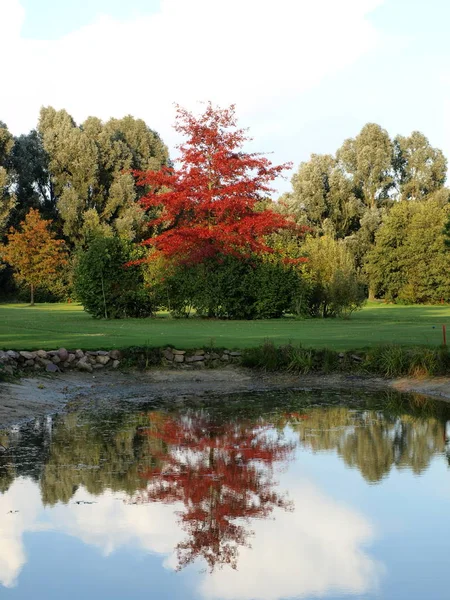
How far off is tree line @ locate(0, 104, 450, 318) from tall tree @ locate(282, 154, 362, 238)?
0.11 meters

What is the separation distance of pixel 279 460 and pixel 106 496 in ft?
8.33

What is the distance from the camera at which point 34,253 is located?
174 feet

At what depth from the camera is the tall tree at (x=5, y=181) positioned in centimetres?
5600

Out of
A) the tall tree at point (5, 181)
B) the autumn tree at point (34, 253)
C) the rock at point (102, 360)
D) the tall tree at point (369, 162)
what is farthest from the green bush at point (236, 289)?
the tall tree at point (369, 162)

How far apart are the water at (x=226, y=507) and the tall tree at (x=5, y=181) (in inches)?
1795

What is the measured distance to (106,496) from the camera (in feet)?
26.8

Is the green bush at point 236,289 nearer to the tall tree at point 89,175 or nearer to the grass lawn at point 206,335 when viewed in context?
the grass lawn at point 206,335

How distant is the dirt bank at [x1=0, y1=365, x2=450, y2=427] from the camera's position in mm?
14336

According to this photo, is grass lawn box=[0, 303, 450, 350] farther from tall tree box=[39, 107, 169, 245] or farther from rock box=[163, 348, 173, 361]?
tall tree box=[39, 107, 169, 245]

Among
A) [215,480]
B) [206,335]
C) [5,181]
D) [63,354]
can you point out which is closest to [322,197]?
[5,181]

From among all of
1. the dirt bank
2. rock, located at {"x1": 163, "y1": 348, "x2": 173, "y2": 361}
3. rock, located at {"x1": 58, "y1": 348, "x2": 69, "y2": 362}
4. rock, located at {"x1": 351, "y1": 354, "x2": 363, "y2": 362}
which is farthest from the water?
rock, located at {"x1": 163, "y1": 348, "x2": 173, "y2": 361}

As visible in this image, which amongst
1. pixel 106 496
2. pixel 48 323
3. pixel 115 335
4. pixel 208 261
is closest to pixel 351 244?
pixel 208 261

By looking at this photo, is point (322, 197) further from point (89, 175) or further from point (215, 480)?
point (215, 480)

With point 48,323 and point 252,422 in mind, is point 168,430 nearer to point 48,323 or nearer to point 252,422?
point 252,422
